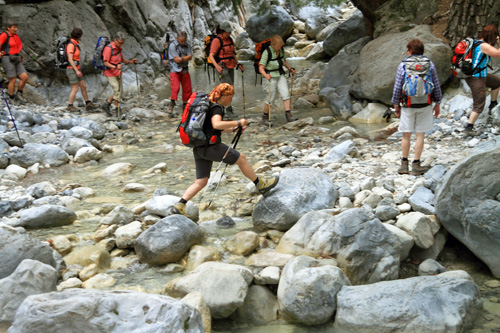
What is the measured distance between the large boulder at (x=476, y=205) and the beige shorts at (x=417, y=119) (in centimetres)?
153

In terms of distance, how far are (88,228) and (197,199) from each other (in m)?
1.75

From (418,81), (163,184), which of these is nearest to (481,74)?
(418,81)

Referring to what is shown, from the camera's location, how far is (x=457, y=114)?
9.55 metres

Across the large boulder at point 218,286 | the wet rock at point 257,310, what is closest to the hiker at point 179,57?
the large boulder at point 218,286

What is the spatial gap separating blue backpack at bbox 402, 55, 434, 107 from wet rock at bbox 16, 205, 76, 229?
521cm

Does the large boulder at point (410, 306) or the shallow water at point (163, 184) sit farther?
the shallow water at point (163, 184)

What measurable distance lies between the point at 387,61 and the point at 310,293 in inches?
334

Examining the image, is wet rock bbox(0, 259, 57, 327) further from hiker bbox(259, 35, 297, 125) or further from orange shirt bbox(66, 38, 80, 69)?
orange shirt bbox(66, 38, 80, 69)

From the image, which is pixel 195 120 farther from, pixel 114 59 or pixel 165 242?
pixel 114 59

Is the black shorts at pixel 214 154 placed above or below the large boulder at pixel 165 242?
above

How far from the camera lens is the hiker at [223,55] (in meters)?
12.0

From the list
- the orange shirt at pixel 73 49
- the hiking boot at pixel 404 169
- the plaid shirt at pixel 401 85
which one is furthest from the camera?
the orange shirt at pixel 73 49

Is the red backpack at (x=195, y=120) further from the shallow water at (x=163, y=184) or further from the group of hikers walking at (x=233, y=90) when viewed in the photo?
the shallow water at (x=163, y=184)

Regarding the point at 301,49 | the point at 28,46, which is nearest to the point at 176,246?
the point at 28,46
